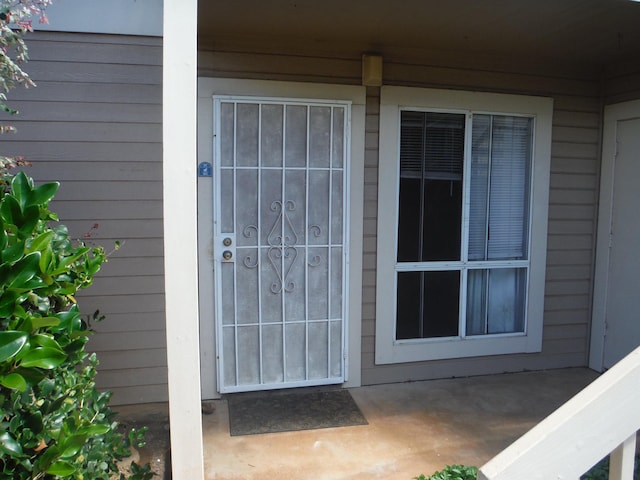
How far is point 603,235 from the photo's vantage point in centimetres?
376

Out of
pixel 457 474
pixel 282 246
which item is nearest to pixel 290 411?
pixel 282 246

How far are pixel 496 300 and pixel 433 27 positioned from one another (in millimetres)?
2056

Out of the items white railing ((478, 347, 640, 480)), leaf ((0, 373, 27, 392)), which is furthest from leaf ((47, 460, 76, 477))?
white railing ((478, 347, 640, 480))

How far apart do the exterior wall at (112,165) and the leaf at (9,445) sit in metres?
1.85

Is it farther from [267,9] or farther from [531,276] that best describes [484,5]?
[531,276]

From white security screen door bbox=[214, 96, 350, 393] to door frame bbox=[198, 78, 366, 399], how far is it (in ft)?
0.15

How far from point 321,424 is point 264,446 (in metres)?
0.40

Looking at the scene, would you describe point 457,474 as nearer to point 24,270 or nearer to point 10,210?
point 24,270

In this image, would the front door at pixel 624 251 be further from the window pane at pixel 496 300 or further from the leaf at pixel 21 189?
the leaf at pixel 21 189

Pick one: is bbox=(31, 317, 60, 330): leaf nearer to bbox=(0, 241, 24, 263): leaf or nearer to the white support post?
bbox=(0, 241, 24, 263): leaf

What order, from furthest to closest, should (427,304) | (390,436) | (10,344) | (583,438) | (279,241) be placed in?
(427,304)
(279,241)
(390,436)
(10,344)
(583,438)

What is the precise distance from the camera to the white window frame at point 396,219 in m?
3.35

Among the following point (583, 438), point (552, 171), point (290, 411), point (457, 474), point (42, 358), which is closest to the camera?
point (583, 438)

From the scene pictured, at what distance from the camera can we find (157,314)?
10.1ft
